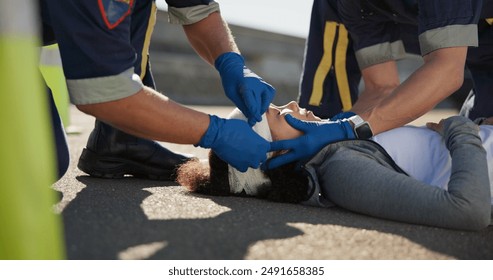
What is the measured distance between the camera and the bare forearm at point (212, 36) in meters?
2.54

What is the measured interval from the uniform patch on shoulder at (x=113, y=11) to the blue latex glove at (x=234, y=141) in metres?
0.45

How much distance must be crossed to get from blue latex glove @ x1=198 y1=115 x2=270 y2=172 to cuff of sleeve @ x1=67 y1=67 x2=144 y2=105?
0.30 metres

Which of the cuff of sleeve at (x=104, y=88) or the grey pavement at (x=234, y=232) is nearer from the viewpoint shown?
the grey pavement at (x=234, y=232)

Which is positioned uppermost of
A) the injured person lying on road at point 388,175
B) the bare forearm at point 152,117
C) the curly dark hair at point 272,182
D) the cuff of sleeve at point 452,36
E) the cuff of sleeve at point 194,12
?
the cuff of sleeve at point 452,36

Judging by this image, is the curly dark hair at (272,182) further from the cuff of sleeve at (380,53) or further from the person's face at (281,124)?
the cuff of sleeve at (380,53)

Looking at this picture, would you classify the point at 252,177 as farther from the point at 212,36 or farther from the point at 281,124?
the point at 212,36

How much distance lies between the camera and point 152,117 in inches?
73.2

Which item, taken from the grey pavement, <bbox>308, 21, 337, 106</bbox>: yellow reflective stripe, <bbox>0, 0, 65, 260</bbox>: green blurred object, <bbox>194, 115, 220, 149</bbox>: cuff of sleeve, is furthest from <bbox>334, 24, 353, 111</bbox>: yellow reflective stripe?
<bbox>0, 0, 65, 260</bbox>: green blurred object

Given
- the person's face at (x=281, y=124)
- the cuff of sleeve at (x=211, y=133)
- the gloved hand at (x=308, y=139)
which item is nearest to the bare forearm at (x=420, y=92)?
the gloved hand at (x=308, y=139)

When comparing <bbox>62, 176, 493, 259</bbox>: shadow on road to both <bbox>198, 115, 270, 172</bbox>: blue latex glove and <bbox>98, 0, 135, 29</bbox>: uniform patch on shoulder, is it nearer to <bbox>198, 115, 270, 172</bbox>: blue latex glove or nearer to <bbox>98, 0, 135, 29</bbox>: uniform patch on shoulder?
<bbox>198, 115, 270, 172</bbox>: blue latex glove
